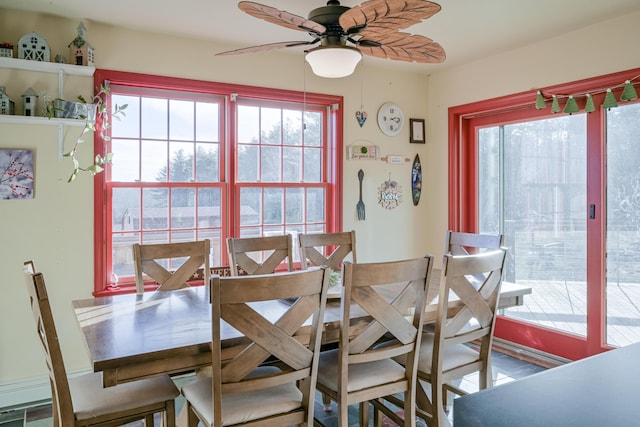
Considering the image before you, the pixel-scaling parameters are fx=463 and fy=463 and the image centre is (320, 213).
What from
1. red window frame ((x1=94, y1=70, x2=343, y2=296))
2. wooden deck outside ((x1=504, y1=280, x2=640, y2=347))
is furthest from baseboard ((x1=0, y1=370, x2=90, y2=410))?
wooden deck outside ((x1=504, y1=280, x2=640, y2=347))

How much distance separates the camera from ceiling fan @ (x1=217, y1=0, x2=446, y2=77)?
187 centimetres

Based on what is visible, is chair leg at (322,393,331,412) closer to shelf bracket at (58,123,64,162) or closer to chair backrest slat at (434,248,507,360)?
chair backrest slat at (434,248,507,360)

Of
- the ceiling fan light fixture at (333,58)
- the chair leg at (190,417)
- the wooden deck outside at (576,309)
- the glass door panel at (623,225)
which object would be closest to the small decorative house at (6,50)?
the ceiling fan light fixture at (333,58)

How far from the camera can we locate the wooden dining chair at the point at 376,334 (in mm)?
1880

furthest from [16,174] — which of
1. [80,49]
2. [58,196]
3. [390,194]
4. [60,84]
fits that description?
[390,194]

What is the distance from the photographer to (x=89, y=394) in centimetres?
190

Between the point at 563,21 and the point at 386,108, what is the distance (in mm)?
1612

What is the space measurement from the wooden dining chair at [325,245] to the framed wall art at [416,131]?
164 centimetres

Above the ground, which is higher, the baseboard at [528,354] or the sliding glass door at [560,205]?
the sliding glass door at [560,205]

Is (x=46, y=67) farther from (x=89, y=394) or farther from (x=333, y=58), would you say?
(x=89, y=394)

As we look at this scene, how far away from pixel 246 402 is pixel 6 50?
102 inches

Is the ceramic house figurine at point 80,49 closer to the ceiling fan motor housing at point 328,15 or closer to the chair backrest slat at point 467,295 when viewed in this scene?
the ceiling fan motor housing at point 328,15

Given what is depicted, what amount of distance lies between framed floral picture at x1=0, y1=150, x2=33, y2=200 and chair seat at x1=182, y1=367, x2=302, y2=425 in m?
1.89

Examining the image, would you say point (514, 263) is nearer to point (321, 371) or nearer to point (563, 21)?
point (563, 21)
